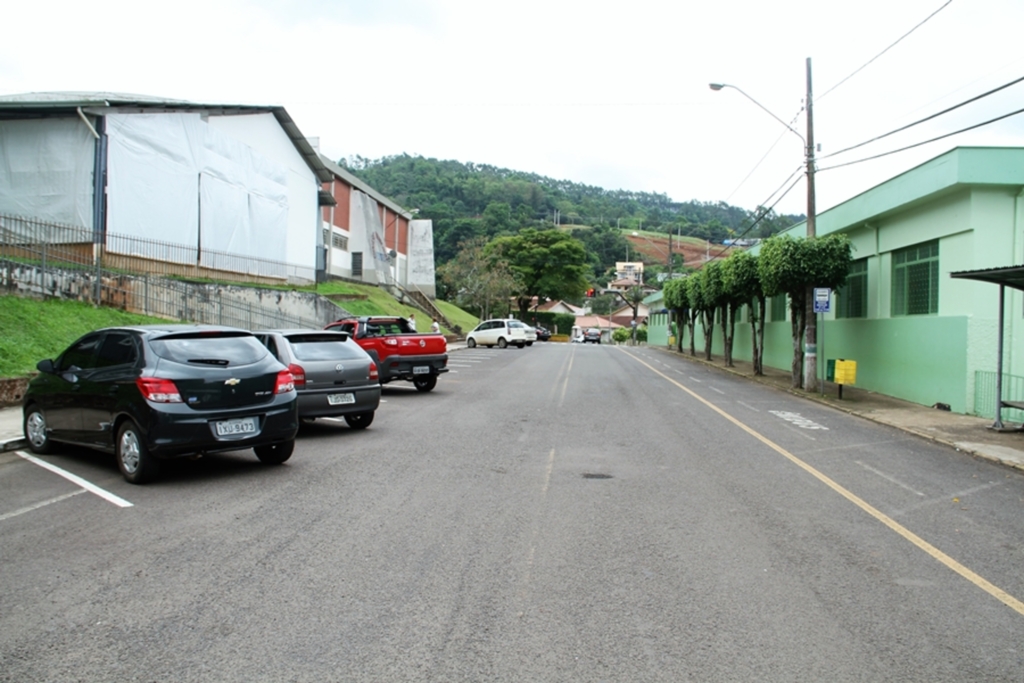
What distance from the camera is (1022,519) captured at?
7.27 meters

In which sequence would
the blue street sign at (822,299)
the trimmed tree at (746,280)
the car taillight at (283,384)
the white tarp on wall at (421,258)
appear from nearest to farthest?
the car taillight at (283,384)
the blue street sign at (822,299)
the trimmed tree at (746,280)
the white tarp on wall at (421,258)

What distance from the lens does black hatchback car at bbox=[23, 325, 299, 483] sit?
7809 millimetres

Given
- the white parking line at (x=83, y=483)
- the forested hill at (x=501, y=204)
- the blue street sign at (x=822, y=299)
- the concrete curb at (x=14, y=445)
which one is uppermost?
the forested hill at (x=501, y=204)

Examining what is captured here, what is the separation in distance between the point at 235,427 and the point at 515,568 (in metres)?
4.18

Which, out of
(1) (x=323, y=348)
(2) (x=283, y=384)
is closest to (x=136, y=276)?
(1) (x=323, y=348)

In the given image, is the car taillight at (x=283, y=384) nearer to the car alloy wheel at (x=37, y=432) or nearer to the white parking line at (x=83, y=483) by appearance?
the white parking line at (x=83, y=483)

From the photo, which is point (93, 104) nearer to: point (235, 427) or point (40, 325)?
point (40, 325)

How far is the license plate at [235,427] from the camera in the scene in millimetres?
8086

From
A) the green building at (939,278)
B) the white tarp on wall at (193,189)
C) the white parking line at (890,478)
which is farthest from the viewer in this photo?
the white tarp on wall at (193,189)

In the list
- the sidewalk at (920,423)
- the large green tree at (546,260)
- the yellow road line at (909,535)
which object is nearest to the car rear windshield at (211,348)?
the sidewalk at (920,423)

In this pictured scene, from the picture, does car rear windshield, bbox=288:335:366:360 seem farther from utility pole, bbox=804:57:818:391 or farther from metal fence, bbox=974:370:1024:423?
utility pole, bbox=804:57:818:391

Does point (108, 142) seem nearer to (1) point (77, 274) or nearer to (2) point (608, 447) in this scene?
(1) point (77, 274)

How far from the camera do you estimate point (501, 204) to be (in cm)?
11788

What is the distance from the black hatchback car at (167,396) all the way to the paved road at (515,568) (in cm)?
Result: 41
